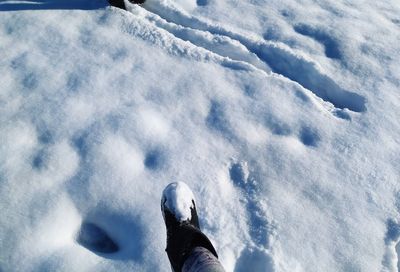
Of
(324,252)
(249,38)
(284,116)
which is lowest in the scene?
(324,252)

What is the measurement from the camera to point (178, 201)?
174 centimetres

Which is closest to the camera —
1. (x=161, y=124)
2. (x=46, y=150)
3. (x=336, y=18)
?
(x=46, y=150)

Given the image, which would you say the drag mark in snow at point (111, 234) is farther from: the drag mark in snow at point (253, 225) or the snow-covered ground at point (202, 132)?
the drag mark in snow at point (253, 225)

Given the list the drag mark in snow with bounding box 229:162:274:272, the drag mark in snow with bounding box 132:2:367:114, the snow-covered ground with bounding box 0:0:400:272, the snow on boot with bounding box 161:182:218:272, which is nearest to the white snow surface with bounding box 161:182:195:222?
the snow on boot with bounding box 161:182:218:272

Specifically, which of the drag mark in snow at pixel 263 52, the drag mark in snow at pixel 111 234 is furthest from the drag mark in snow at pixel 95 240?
the drag mark in snow at pixel 263 52

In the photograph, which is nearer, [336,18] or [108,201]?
[108,201]

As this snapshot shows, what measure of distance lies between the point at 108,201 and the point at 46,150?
0.50 meters

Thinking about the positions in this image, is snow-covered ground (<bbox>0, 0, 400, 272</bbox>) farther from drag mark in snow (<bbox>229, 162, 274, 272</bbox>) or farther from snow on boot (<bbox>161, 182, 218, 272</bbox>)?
snow on boot (<bbox>161, 182, 218, 272</bbox>)

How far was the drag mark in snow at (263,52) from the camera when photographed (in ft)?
8.57

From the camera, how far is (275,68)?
272 cm

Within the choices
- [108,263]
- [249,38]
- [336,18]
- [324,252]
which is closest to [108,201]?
[108,263]

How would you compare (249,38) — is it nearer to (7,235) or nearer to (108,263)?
(108,263)

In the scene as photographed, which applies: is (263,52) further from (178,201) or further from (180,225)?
(180,225)

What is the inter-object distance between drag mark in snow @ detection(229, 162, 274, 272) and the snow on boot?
31cm
